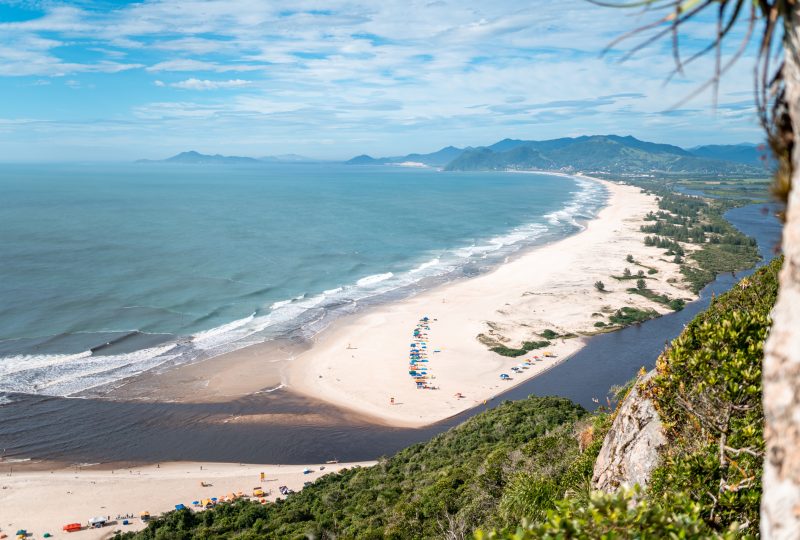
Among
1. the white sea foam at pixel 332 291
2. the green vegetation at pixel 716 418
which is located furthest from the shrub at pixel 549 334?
the green vegetation at pixel 716 418

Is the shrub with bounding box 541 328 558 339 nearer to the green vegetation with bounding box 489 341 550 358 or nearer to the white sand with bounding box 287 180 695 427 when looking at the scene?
the white sand with bounding box 287 180 695 427

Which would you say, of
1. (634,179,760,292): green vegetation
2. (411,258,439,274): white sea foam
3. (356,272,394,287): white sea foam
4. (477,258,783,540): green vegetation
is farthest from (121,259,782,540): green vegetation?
(634,179,760,292): green vegetation

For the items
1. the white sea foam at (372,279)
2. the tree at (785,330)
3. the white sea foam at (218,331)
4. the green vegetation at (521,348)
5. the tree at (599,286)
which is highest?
the tree at (785,330)

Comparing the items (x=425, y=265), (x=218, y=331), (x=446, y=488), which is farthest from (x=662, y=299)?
(x=446, y=488)

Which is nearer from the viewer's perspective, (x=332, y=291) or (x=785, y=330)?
(x=785, y=330)

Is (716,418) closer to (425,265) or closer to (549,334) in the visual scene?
(549,334)

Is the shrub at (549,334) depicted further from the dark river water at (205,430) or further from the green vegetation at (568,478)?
the green vegetation at (568,478)
